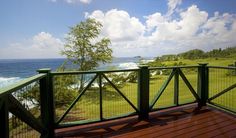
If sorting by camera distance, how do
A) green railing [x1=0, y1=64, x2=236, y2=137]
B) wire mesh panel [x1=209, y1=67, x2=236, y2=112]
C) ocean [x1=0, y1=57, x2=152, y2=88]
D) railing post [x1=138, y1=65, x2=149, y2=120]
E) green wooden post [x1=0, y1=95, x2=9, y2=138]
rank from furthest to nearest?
ocean [x1=0, y1=57, x2=152, y2=88] < wire mesh panel [x1=209, y1=67, x2=236, y2=112] < railing post [x1=138, y1=65, x2=149, y2=120] < green railing [x1=0, y1=64, x2=236, y2=137] < green wooden post [x1=0, y1=95, x2=9, y2=138]

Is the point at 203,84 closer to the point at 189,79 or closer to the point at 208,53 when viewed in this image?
the point at 189,79

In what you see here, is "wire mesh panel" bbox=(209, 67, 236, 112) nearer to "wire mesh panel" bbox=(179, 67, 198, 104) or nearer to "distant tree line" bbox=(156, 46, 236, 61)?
"wire mesh panel" bbox=(179, 67, 198, 104)

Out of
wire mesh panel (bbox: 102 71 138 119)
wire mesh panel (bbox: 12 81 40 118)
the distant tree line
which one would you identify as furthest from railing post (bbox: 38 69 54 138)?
the distant tree line

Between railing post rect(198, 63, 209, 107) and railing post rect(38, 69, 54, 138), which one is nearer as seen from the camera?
railing post rect(38, 69, 54, 138)

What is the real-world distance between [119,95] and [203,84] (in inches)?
127

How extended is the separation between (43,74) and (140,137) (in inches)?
68.1

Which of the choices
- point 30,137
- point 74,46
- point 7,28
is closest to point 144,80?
point 30,137

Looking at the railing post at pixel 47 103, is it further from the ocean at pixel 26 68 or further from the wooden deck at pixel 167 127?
the ocean at pixel 26 68

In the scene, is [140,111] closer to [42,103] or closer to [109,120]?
[109,120]

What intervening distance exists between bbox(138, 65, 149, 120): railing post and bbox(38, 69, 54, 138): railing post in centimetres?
164

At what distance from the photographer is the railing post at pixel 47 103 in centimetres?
285

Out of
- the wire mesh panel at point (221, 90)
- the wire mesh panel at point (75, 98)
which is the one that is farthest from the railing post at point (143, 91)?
the wire mesh panel at point (221, 90)

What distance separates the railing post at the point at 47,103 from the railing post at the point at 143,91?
5.39 feet

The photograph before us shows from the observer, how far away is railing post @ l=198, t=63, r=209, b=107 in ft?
14.8
